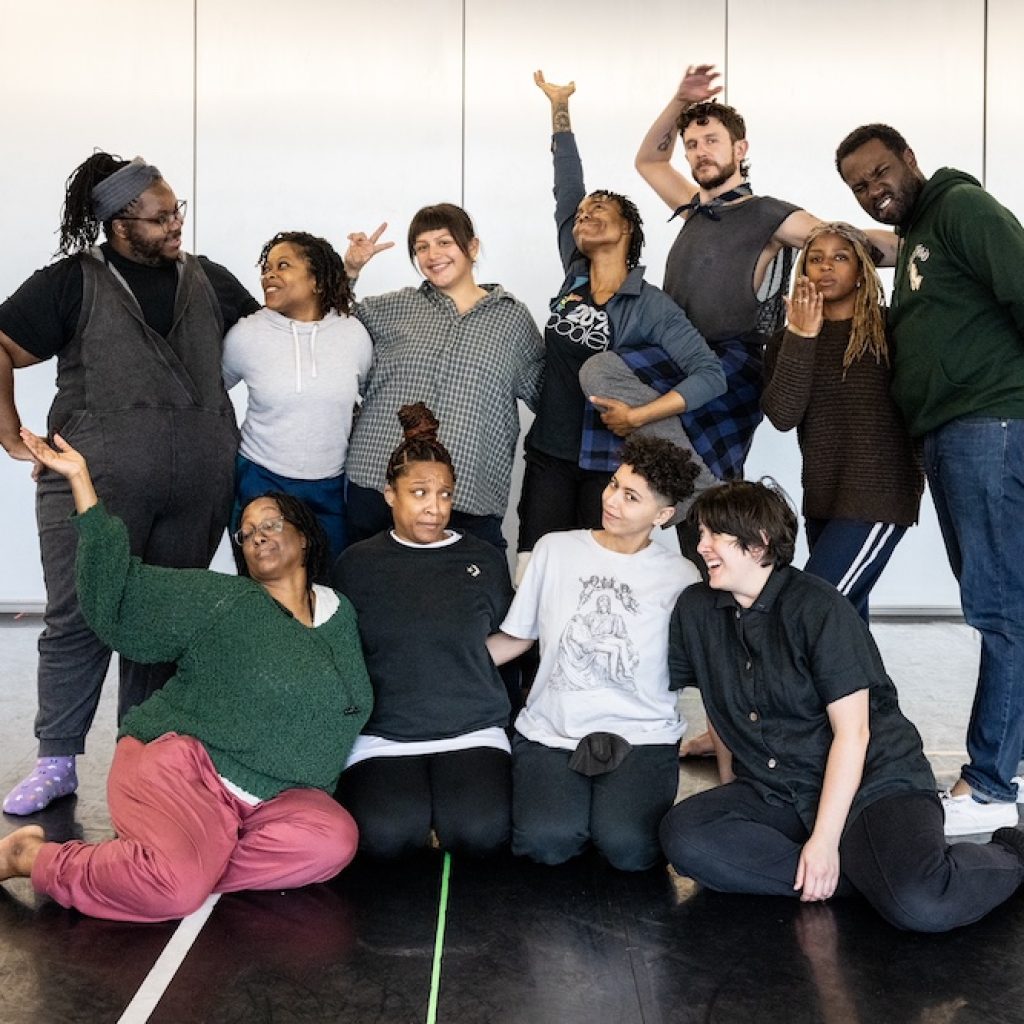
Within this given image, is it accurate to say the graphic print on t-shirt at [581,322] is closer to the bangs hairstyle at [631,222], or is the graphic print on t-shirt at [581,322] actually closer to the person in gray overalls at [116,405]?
the bangs hairstyle at [631,222]

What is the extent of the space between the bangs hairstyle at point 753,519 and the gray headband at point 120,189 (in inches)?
62.7

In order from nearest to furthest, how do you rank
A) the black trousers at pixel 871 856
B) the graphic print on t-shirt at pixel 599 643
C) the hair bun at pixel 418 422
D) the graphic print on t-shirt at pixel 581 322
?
1. the black trousers at pixel 871 856
2. the graphic print on t-shirt at pixel 599 643
3. the hair bun at pixel 418 422
4. the graphic print on t-shirt at pixel 581 322

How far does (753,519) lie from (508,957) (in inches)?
40.2

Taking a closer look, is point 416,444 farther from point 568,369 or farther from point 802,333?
point 802,333

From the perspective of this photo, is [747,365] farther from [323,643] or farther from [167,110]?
[167,110]

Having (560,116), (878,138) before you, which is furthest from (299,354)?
(878,138)

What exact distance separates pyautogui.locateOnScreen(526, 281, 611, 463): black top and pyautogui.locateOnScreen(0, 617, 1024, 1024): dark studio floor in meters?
1.14

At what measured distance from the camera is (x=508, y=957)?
→ 7.84 feet

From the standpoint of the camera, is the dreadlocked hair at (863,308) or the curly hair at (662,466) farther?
the dreadlocked hair at (863,308)

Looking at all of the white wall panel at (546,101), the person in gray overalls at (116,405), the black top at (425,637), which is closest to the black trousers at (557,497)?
the black top at (425,637)

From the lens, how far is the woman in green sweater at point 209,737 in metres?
2.57

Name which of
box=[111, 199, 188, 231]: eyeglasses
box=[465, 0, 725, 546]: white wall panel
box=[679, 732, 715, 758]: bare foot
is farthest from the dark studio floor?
box=[465, 0, 725, 546]: white wall panel

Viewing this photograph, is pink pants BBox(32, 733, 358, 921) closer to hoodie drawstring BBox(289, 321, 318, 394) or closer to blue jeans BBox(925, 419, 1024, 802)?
hoodie drawstring BBox(289, 321, 318, 394)

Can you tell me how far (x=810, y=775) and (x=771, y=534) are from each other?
1.68 ft
